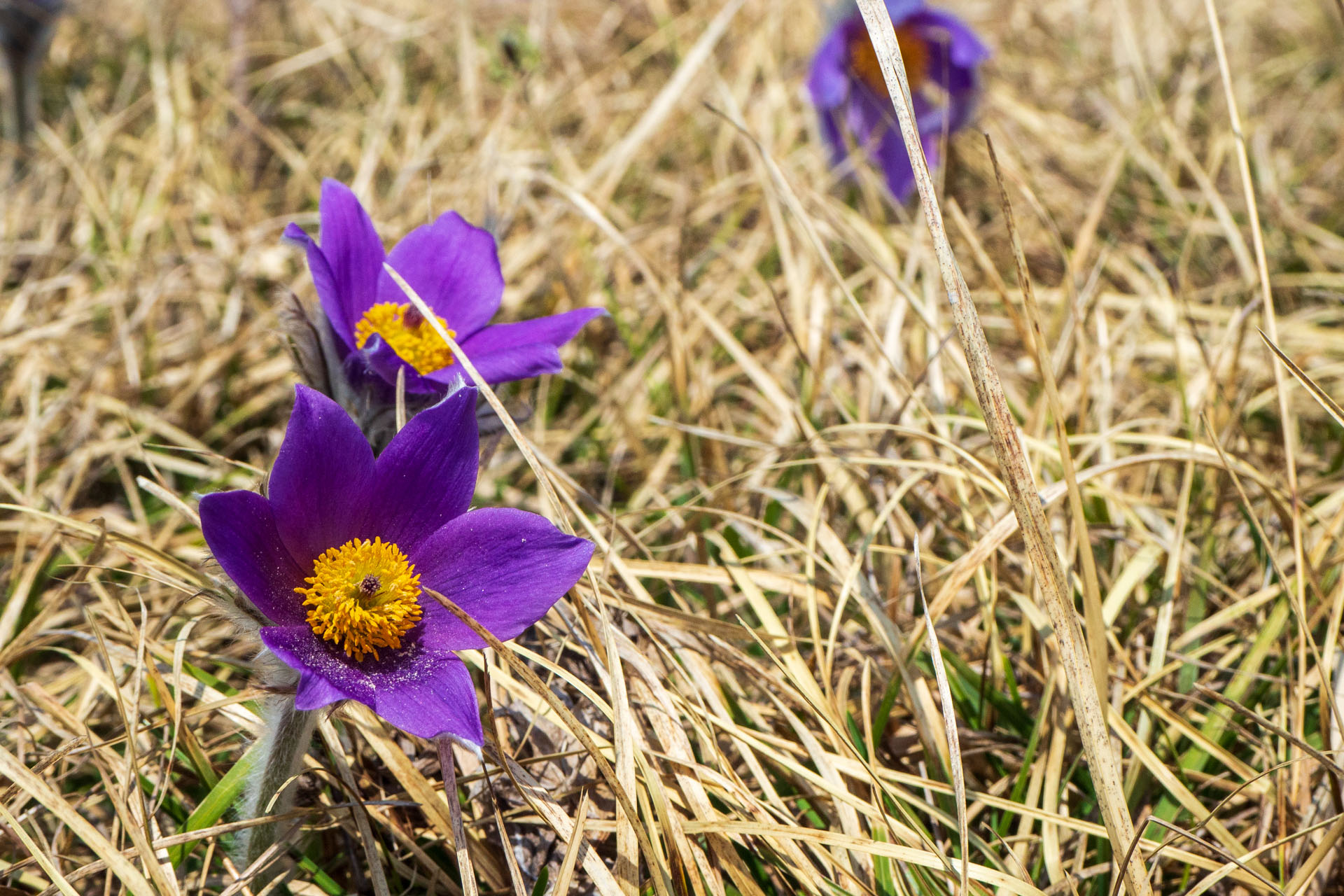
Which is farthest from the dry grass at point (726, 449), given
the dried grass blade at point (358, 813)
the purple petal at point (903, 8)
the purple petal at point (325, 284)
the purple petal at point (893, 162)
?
the purple petal at point (903, 8)

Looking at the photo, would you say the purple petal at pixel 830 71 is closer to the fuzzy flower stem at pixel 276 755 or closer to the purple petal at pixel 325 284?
the purple petal at pixel 325 284

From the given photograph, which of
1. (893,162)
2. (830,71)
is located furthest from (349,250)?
(893,162)

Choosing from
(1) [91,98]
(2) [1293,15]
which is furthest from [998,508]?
(2) [1293,15]

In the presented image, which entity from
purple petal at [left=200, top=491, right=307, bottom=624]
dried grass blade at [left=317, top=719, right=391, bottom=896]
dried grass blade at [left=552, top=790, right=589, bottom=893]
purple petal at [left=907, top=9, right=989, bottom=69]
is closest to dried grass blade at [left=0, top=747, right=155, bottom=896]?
dried grass blade at [left=317, top=719, right=391, bottom=896]

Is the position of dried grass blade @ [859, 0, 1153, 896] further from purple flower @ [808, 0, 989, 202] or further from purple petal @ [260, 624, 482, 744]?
purple flower @ [808, 0, 989, 202]

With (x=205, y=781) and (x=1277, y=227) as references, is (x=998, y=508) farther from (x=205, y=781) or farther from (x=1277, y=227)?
(x=1277, y=227)
